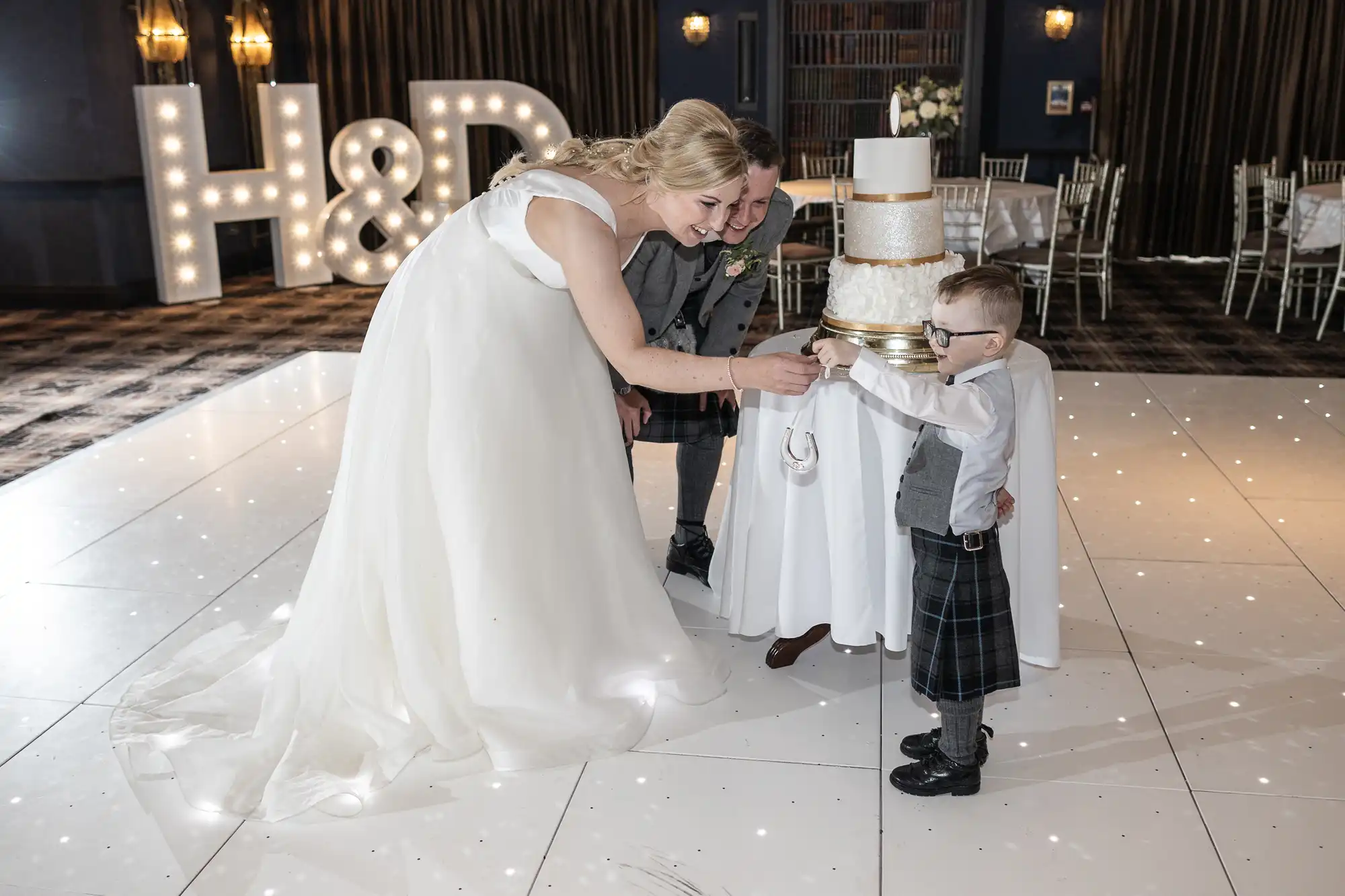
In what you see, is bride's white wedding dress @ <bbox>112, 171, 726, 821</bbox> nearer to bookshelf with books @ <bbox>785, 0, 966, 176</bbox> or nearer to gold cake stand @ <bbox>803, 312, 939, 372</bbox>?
gold cake stand @ <bbox>803, 312, 939, 372</bbox>

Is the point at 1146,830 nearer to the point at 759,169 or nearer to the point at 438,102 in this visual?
the point at 759,169

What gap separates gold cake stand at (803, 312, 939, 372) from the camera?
8.49ft

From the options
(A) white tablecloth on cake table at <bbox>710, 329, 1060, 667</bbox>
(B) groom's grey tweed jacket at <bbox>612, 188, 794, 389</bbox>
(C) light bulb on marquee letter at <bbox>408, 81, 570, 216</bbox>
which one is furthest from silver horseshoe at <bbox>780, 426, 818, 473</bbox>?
(C) light bulb on marquee letter at <bbox>408, 81, 570, 216</bbox>

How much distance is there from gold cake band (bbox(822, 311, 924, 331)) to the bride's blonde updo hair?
0.53 metres

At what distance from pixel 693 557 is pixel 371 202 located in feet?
21.6

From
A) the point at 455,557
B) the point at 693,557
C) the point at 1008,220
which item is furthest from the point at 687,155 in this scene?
the point at 1008,220

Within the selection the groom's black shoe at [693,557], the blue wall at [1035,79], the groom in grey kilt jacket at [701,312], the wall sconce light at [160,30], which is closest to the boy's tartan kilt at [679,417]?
the groom in grey kilt jacket at [701,312]

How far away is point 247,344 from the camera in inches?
283

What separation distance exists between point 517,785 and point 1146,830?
1.27 meters

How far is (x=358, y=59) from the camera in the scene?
11469 mm

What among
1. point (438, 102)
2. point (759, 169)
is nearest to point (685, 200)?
point (759, 169)

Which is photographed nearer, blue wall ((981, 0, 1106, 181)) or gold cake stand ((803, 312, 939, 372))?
gold cake stand ((803, 312, 939, 372))

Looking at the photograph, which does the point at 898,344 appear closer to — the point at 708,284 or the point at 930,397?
the point at 930,397

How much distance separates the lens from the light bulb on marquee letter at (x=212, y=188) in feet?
27.0
